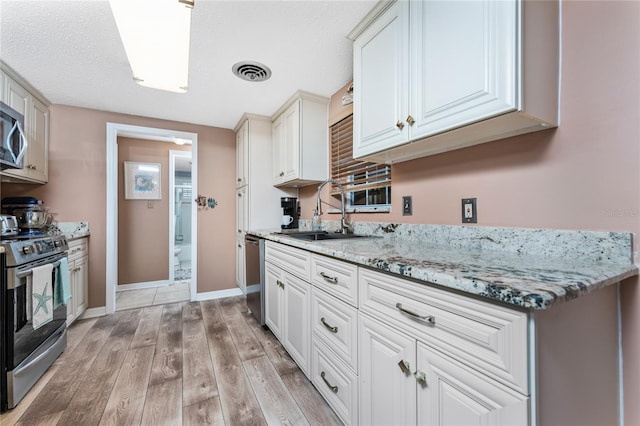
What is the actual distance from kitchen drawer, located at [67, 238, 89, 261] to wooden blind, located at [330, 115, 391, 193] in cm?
247

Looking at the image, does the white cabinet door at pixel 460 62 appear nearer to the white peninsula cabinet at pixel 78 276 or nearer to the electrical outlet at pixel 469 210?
the electrical outlet at pixel 469 210

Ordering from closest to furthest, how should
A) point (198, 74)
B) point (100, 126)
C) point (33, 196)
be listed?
point (198, 74), point (33, 196), point (100, 126)

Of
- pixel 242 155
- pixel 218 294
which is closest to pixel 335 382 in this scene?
pixel 218 294

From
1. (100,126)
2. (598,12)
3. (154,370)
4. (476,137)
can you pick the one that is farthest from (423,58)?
(100,126)

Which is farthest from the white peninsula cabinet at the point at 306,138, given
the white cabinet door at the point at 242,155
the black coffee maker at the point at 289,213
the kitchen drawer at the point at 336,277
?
the kitchen drawer at the point at 336,277

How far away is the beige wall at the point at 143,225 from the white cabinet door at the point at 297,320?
292 centimetres

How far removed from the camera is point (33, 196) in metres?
2.55

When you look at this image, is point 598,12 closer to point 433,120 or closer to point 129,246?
point 433,120

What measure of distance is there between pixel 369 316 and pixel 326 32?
164cm

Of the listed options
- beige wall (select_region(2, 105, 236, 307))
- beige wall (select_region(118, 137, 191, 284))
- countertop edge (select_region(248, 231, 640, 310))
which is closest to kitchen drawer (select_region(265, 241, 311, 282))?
countertop edge (select_region(248, 231, 640, 310))

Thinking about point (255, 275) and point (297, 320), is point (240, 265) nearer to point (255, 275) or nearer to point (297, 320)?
point (255, 275)

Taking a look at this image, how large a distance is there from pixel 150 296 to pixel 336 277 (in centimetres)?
322

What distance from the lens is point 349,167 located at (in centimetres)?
230

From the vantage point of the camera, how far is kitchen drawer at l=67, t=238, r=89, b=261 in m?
2.38
